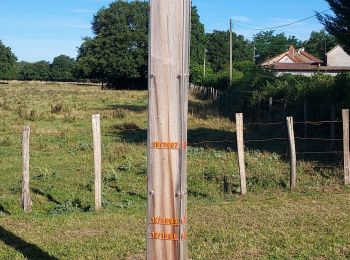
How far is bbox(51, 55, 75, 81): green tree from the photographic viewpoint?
446 ft

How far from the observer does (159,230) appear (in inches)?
142

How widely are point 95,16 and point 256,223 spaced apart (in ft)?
280

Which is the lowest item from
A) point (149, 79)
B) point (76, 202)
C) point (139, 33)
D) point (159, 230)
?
point (76, 202)

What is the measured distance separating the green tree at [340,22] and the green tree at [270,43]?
102684 mm

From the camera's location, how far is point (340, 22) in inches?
566

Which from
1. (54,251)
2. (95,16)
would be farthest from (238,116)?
(95,16)

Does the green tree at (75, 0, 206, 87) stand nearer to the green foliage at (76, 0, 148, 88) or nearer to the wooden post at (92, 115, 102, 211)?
the green foliage at (76, 0, 148, 88)

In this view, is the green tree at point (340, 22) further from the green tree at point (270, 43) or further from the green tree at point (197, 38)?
the green tree at point (270, 43)

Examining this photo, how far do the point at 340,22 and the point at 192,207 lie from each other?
8086mm

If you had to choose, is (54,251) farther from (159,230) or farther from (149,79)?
(149,79)

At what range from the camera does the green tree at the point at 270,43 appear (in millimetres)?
116375

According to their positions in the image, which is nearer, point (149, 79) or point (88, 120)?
point (149, 79)

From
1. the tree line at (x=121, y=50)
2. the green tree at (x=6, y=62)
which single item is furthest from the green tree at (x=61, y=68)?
the tree line at (x=121, y=50)

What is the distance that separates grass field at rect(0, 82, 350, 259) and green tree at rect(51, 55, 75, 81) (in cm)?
12095
